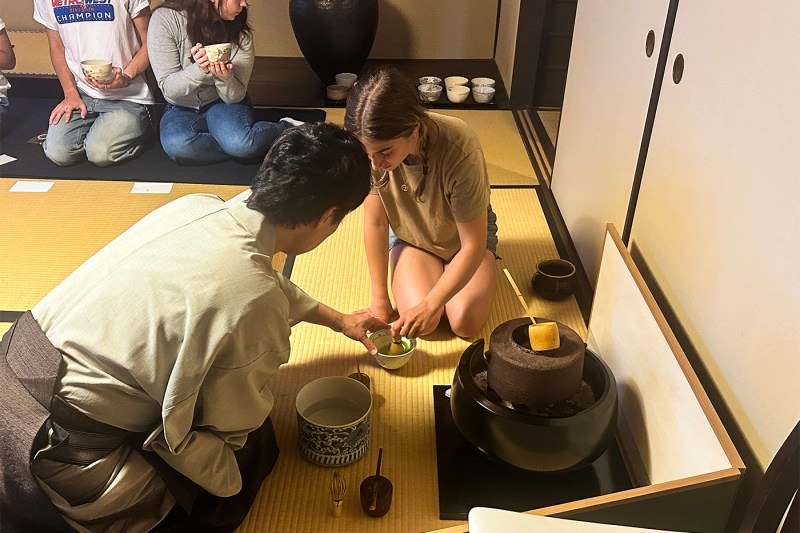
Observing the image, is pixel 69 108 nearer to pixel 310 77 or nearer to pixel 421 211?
pixel 310 77

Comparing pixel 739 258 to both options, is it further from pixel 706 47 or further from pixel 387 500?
pixel 387 500

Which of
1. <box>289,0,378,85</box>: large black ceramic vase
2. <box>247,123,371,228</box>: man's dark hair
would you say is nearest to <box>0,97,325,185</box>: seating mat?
<box>289,0,378,85</box>: large black ceramic vase

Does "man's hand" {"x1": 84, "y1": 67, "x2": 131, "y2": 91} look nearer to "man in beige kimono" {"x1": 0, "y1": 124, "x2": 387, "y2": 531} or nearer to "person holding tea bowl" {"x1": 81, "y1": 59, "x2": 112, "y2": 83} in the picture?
"person holding tea bowl" {"x1": 81, "y1": 59, "x2": 112, "y2": 83}

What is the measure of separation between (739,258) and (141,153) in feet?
9.47

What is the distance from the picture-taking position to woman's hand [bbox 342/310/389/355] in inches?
74.0

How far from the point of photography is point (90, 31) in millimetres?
3146

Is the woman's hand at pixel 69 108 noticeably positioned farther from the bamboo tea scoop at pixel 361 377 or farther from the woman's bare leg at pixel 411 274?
the bamboo tea scoop at pixel 361 377

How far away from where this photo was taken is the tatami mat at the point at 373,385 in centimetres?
159

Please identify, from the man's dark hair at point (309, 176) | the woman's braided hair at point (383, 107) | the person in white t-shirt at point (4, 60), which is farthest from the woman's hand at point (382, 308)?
the person in white t-shirt at point (4, 60)

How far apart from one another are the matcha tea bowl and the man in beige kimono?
55cm

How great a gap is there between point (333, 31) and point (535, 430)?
303 cm

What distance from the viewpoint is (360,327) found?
189cm

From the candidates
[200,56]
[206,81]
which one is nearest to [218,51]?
[200,56]

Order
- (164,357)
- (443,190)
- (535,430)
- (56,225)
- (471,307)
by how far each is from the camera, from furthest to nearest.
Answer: (56,225), (471,307), (443,190), (535,430), (164,357)
